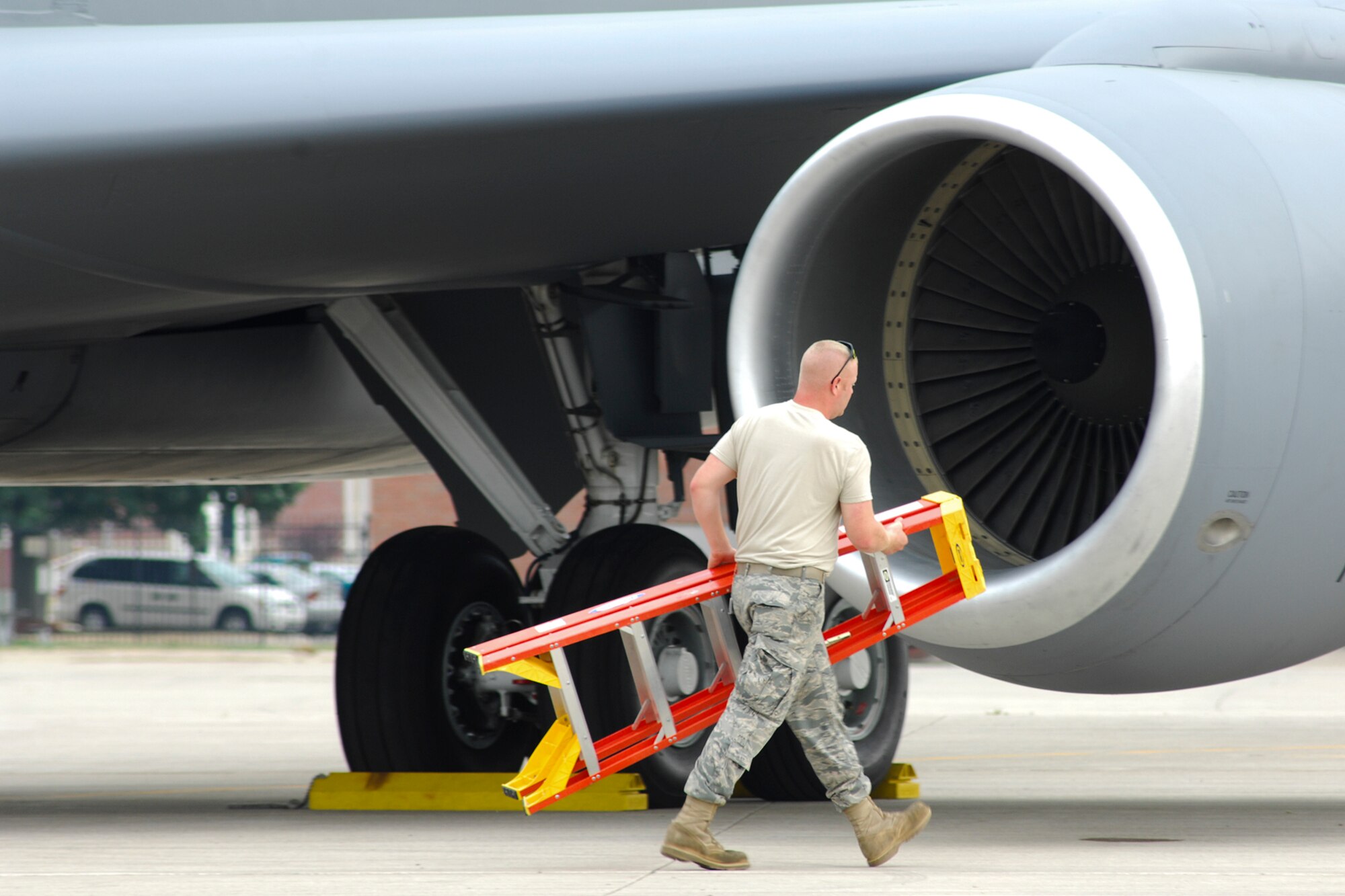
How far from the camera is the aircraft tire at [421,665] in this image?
8500 mm

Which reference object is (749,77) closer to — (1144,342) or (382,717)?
(1144,342)

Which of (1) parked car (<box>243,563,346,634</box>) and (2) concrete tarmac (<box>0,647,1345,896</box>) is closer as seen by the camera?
(2) concrete tarmac (<box>0,647,1345,896</box>)

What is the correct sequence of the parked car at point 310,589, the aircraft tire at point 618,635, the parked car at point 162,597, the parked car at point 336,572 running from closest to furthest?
the aircraft tire at point 618,635
the parked car at point 310,589
the parked car at point 162,597
the parked car at point 336,572

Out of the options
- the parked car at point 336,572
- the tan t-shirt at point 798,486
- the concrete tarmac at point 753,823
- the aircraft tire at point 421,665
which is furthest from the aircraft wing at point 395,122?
the parked car at point 336,572

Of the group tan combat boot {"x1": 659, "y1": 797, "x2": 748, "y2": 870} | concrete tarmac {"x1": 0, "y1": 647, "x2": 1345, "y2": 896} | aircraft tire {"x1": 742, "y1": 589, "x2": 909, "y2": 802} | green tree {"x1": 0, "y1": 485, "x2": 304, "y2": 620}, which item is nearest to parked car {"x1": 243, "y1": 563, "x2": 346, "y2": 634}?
green tree {"x1": 0, "y1": 485, "x2": 304, "y2": 620}

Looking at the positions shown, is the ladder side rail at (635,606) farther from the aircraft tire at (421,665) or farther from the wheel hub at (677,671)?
the aircraft tire at (421,665)

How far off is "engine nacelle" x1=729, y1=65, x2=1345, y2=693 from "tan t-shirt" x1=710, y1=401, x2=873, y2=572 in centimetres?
34

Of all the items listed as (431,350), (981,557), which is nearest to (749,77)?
(981,557)

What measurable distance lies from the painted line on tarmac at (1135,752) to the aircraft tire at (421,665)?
390 cm

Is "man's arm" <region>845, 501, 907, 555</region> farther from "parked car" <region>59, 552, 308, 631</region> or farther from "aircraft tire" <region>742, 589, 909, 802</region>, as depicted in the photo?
"parked car" <region>59, 552, 308, 631</region>

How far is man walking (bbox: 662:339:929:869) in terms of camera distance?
530 cm

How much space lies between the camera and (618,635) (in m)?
7.75

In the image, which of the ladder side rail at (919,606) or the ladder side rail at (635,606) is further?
the ladder side rail at (919,606)

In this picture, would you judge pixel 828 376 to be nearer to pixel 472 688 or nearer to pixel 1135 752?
pixel 472 688
